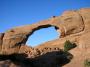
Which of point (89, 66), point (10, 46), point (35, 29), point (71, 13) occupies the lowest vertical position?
point (89, 66)

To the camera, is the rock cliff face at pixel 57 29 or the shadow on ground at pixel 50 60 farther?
the rock cliff face at pixel 57 29

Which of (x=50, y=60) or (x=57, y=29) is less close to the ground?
(x=57, y=29)

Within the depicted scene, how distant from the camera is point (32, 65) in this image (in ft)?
115

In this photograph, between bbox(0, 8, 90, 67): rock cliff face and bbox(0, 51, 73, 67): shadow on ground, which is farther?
bbox(0, 8, 90, 67): rock cliff face

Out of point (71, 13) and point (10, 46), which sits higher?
point (71, 13)

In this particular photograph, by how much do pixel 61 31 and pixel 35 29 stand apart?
6.13 metres

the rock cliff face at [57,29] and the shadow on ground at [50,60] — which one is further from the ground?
the rock cliff face at [57,29]

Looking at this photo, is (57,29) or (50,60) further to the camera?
(57,29)

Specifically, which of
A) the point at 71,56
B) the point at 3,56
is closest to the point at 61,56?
the point at 71,56

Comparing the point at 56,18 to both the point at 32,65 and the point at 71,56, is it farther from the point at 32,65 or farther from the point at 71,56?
the point at 32,65

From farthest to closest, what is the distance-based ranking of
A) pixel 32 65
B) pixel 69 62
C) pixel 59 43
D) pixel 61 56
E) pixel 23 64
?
pixel 59 43 < pixel 61 56 < pixel 69 62 < pixel 32 65 < pixel 23 64

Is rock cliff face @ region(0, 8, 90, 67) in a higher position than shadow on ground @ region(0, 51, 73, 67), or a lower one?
higher

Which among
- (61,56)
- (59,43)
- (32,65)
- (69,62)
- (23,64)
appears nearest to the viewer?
(23,64)

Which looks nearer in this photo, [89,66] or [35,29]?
[89,66]
